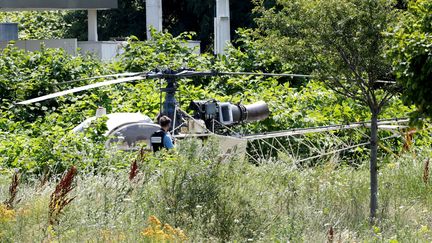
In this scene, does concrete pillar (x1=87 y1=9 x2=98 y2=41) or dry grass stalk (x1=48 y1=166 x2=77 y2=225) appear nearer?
dry grass stalk (x1=48 y1=166 x2=77 y2=225)

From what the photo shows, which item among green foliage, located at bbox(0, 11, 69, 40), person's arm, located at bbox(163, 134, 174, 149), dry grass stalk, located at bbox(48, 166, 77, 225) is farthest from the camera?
green foliage, located at bbox(0, 11, 69, 40)

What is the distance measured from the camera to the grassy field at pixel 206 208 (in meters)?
9.33

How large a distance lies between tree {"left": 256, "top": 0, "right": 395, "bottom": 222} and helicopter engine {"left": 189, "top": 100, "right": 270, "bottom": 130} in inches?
140

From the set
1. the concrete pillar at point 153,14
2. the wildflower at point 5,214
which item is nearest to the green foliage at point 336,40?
the wildflower at point 5,214

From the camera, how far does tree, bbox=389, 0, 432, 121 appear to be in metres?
9.53

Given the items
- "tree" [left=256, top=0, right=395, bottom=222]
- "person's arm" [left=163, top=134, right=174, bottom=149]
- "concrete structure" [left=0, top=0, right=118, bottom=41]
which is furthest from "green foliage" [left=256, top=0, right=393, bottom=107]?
"concrete structure" [left=0, top=0, right=118, bottom=41]

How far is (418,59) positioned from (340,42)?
144 inches

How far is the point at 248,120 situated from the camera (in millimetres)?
18234

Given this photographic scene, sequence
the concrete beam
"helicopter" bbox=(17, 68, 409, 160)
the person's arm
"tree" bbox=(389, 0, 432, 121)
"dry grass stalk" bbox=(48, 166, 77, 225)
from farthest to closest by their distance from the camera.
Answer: the concrete beam → "helicopter" bbox=(17, 68, 409, 160) → the person's arm → "tree" bbox=(389, 0, 432, 121) → "dry grass stalk" bbox=(48, 166, 77, 225)

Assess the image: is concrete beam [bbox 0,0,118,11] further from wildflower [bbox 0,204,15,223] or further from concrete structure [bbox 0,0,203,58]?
wildflower [bbox 0,204,15,223]

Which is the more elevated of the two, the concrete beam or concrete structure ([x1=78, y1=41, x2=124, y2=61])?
the concrete beam

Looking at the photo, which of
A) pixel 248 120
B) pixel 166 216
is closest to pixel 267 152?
pixel 248 120

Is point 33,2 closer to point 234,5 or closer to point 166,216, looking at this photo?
point 234,5

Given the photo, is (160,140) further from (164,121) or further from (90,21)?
(90,21)
